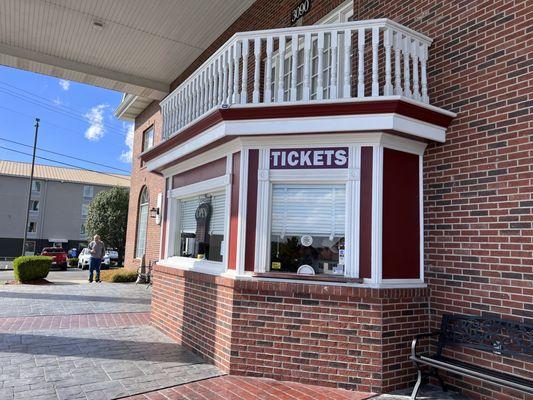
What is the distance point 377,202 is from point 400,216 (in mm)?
401

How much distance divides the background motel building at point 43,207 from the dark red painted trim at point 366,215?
48438 mm

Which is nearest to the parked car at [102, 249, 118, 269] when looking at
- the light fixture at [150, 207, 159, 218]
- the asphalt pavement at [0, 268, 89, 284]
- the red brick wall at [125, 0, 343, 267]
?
the asphalt pavement at [0, 268, 89, 284]

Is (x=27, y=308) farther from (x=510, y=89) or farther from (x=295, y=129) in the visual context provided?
(x=510, y=89)

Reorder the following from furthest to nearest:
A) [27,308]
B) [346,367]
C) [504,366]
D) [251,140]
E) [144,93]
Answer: [144,93]
[27,308]
[251,140]
[346,367]
[504,366]

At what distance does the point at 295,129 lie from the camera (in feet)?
16.6

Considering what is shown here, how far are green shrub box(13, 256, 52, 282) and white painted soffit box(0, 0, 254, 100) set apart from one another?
6.05 metres

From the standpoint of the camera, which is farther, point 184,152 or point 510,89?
point 184,152

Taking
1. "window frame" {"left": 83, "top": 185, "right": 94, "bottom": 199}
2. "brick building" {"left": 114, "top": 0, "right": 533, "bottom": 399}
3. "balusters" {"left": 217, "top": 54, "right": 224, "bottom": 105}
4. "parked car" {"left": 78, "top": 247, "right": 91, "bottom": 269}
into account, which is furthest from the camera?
"window frame" {"left": 83, "top": 185, "right": 94, "bottom": 199}

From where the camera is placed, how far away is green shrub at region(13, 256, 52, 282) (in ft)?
46.0

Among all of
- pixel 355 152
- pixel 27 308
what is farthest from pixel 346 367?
pixel 27 308

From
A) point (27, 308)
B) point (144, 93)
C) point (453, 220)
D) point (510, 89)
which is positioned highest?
point (144, 93)

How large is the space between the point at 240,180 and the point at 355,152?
148 centimetres

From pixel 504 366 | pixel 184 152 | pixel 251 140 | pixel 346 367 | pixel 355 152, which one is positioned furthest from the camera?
pixel 184 152

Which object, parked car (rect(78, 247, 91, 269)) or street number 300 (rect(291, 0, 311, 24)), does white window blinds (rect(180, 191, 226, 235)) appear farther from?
parked car (rect(78, 247, 91, 269))
